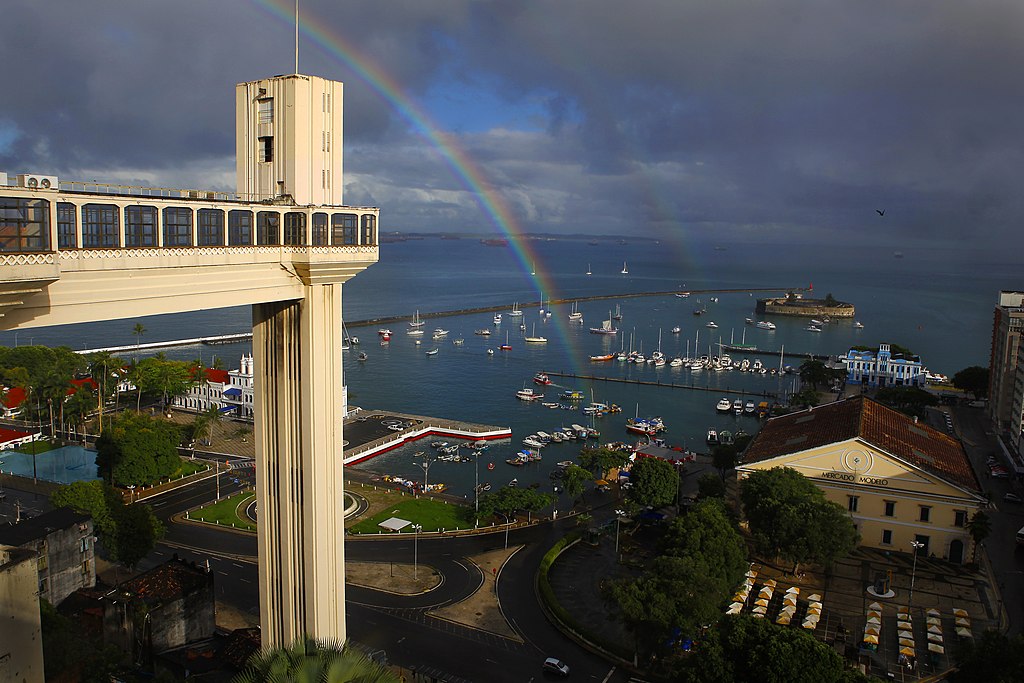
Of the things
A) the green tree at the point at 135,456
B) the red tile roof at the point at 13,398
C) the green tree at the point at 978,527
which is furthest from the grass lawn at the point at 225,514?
the green tree at the point at 978,527

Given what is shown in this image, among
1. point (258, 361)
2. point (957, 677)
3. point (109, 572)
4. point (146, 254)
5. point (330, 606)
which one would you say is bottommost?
point (109, 572)

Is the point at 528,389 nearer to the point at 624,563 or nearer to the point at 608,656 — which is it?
the point at 624,563

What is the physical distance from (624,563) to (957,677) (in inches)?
430

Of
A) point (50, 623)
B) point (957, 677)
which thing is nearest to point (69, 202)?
point (50, 623)

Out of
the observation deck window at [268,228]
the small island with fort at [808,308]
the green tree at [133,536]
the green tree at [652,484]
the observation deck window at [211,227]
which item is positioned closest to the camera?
the observation deck window at [211,227]

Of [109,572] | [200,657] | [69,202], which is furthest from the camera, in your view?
[109,572]

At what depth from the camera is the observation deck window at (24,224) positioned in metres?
7.62

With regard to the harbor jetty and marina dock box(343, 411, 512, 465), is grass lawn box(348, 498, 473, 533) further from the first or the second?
the harbor jetty

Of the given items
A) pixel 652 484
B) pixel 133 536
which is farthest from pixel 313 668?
pixel 652 484

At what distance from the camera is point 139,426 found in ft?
108

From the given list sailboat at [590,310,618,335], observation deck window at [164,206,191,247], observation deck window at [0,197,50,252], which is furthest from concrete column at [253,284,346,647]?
sailboat at [590,310,618,335]

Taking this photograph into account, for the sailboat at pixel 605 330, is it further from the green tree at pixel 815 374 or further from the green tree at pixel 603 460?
the green tree at pixel 603 460

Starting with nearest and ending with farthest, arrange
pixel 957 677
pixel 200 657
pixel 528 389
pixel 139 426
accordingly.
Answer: pixel 957 677 → pixel 200 657 → pixel 139 426 → pixel 528 389

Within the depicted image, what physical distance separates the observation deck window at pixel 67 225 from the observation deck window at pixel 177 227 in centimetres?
113
